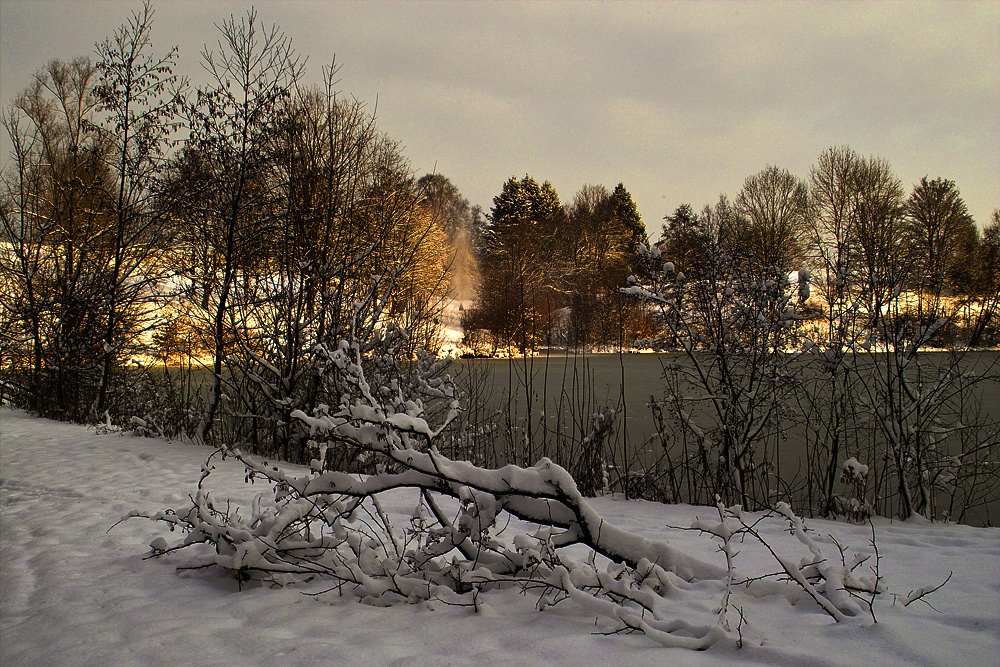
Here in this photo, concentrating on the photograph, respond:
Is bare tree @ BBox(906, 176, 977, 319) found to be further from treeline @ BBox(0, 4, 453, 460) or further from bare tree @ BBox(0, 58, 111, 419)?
bare tree @ BBox(0, 58, 111, 419)

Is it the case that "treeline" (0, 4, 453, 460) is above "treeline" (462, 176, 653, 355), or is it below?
below

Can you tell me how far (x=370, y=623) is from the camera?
213 cm

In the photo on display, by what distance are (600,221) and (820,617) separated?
117 ft

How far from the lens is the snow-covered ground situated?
1.79 meters

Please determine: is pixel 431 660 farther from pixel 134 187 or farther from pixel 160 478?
pixel 134 187

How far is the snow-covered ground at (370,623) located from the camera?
1794 millimetres

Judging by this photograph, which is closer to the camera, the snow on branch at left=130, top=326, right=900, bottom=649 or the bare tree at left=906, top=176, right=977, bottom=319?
the snow on branch at left=130, top=326, right=900, bottom=649

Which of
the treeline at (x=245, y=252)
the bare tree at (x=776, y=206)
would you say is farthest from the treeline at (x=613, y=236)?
the treeline at (x=245, y=252)

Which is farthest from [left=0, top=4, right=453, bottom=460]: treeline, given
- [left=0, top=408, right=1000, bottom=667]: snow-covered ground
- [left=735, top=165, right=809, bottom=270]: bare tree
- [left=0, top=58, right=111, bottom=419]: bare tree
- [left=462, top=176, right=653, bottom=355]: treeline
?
[left=735, top=165, right=809, bottom=270]: bare tree

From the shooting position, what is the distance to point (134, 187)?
936 cm

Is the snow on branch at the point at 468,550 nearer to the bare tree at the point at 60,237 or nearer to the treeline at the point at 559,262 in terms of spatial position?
the bare tree at the point at 60,237

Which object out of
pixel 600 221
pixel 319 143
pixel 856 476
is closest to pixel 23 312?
pixel 319 143

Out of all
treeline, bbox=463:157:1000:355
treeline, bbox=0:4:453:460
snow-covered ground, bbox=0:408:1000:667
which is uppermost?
treeline, bbox=463:157:1000:355

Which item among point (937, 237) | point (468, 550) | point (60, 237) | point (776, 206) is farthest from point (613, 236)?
point (468, 550)
